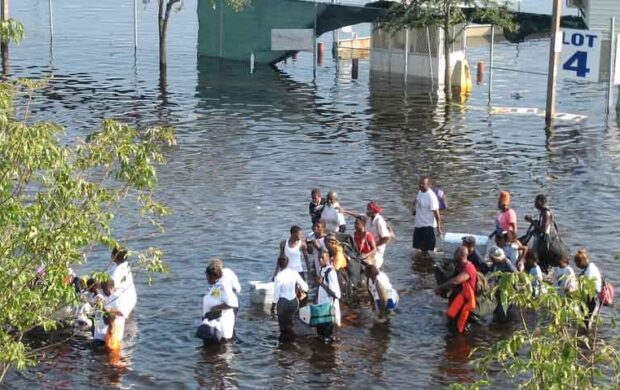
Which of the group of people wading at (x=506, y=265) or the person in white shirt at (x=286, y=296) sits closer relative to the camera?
the group of people wading at (x=506, y=265)

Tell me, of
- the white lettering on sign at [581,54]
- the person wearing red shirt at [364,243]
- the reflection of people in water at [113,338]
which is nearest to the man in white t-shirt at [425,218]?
the person wearing red shirt at [364,243]

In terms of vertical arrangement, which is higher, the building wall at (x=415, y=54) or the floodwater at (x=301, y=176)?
the building wall at (x=415, y=54)

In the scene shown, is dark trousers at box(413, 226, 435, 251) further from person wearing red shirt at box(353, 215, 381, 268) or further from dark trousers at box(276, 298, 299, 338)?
dark trousers at box(276, 298, 299, 338)

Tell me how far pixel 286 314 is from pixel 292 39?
104 feet

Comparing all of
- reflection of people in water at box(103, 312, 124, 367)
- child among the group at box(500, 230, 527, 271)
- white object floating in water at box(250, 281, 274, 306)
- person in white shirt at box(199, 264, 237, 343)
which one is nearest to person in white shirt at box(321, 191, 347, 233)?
white object floating in water at box(250, 281, 274, 306)

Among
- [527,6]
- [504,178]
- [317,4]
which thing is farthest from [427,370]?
[527,6]

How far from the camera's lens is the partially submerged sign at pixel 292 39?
47750 mm

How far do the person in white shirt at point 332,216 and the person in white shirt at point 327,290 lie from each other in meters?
3.36

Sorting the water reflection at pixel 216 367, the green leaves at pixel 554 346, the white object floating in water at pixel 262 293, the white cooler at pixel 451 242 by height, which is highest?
the green leaves at pixel 554 346

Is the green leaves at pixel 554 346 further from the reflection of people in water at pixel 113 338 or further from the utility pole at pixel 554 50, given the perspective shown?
the utility pole at pixel 554 50

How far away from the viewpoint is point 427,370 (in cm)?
1686

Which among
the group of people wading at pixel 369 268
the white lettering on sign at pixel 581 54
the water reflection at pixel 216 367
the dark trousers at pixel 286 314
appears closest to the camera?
the water reflection at pixel 216 367

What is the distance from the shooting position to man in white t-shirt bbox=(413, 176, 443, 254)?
850 inches

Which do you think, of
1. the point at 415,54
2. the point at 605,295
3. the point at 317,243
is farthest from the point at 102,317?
the point at 415,54
